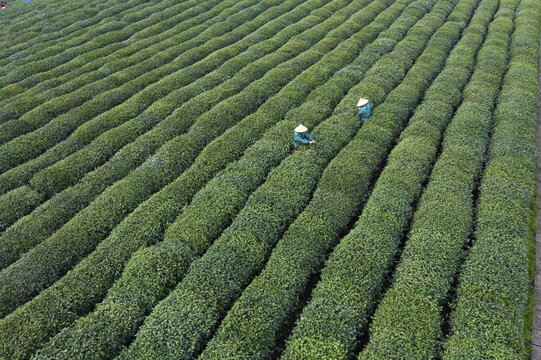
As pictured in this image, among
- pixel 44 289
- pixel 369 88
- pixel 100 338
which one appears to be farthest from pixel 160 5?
pixel 100 338

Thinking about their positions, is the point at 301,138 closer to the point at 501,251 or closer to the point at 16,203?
the point at 501,251

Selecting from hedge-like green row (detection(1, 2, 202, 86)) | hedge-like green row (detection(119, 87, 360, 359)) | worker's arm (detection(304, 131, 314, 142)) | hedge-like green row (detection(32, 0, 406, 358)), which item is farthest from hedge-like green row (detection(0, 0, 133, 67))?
hedge-like green row (detection(119, 87, 360, 359))

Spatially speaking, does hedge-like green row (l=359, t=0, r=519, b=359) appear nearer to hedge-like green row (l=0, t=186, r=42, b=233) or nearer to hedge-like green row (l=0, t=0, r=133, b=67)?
hedge-like green row (l=0, t=186, r=42, b=233)

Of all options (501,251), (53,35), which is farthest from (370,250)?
(53,35)

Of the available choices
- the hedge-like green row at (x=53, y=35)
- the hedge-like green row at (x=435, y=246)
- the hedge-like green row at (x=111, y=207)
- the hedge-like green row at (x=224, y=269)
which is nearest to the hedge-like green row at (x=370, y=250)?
the hedge-like green row at (x=435, y=246)

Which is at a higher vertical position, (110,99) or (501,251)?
(110,99)

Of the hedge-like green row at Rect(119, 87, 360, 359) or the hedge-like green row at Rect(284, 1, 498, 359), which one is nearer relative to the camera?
the hedge-like green row at Rect(119, 87, 360, 359)
